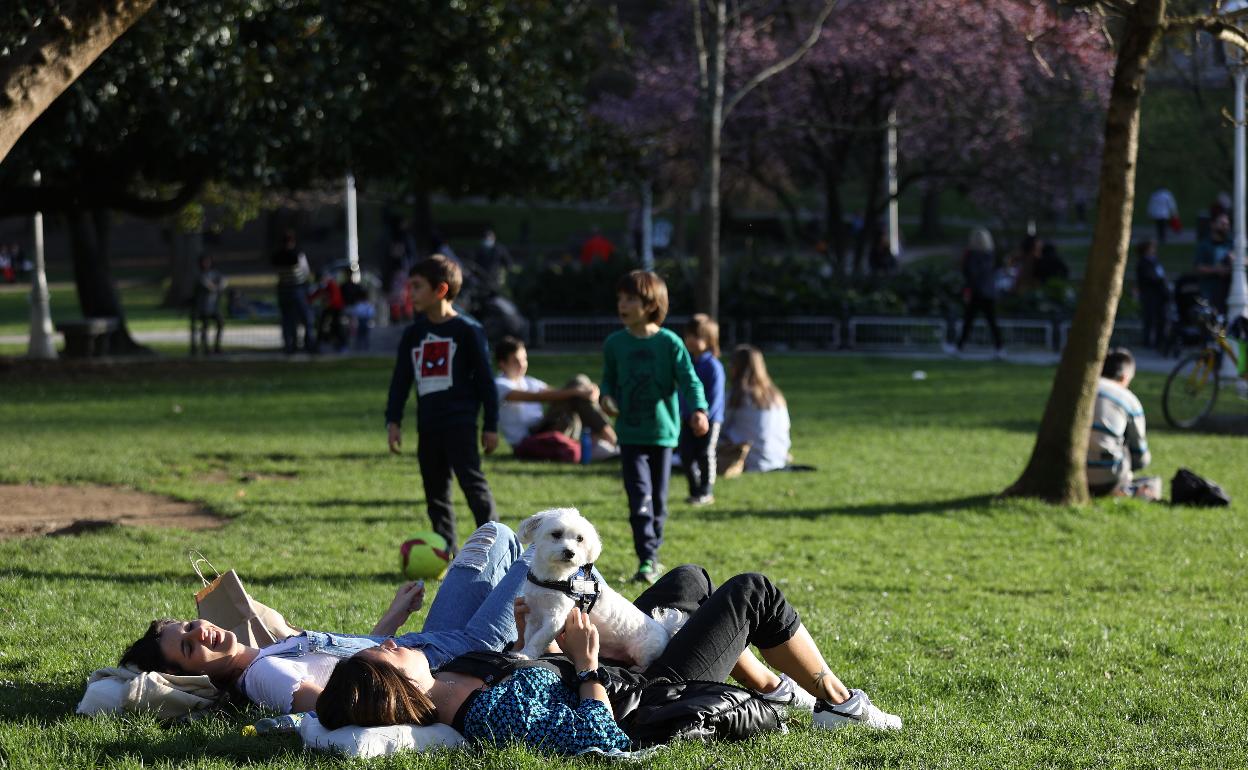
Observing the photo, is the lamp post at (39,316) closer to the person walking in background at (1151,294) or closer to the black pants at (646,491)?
the person walking in background at (1151,294)

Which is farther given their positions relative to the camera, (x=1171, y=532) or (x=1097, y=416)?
(x=1097, y=416)

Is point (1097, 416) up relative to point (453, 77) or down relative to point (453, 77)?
down

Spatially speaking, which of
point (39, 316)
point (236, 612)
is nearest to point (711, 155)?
point (39, 316)

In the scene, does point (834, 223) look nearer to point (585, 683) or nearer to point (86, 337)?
point (86, 337)

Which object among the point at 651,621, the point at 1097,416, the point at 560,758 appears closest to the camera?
the point at 560,758

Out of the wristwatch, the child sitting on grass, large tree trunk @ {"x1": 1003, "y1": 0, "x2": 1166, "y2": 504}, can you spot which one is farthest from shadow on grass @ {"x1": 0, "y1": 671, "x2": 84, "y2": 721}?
large tree trunk @ {"x1": 1003, "y1": 0, "x2": 1166, "y2": 504}

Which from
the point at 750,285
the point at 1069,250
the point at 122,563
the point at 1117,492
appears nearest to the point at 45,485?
the point at 122,563

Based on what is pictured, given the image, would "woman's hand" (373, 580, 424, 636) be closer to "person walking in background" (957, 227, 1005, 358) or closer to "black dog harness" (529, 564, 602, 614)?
"black dog harness" (529, 564, 602, 614)

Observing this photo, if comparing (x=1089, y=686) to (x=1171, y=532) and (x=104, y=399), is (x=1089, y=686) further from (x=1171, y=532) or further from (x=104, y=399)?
(x=104, y=399)

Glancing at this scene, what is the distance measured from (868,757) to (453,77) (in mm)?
16669

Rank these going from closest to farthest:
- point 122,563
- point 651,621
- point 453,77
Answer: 1. point 651,621
2. point 122,563
3. point 453,77

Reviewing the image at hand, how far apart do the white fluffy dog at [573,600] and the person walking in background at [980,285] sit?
1826 cm

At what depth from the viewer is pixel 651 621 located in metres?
5.44

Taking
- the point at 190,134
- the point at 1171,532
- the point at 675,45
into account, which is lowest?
the point at 1171,532
